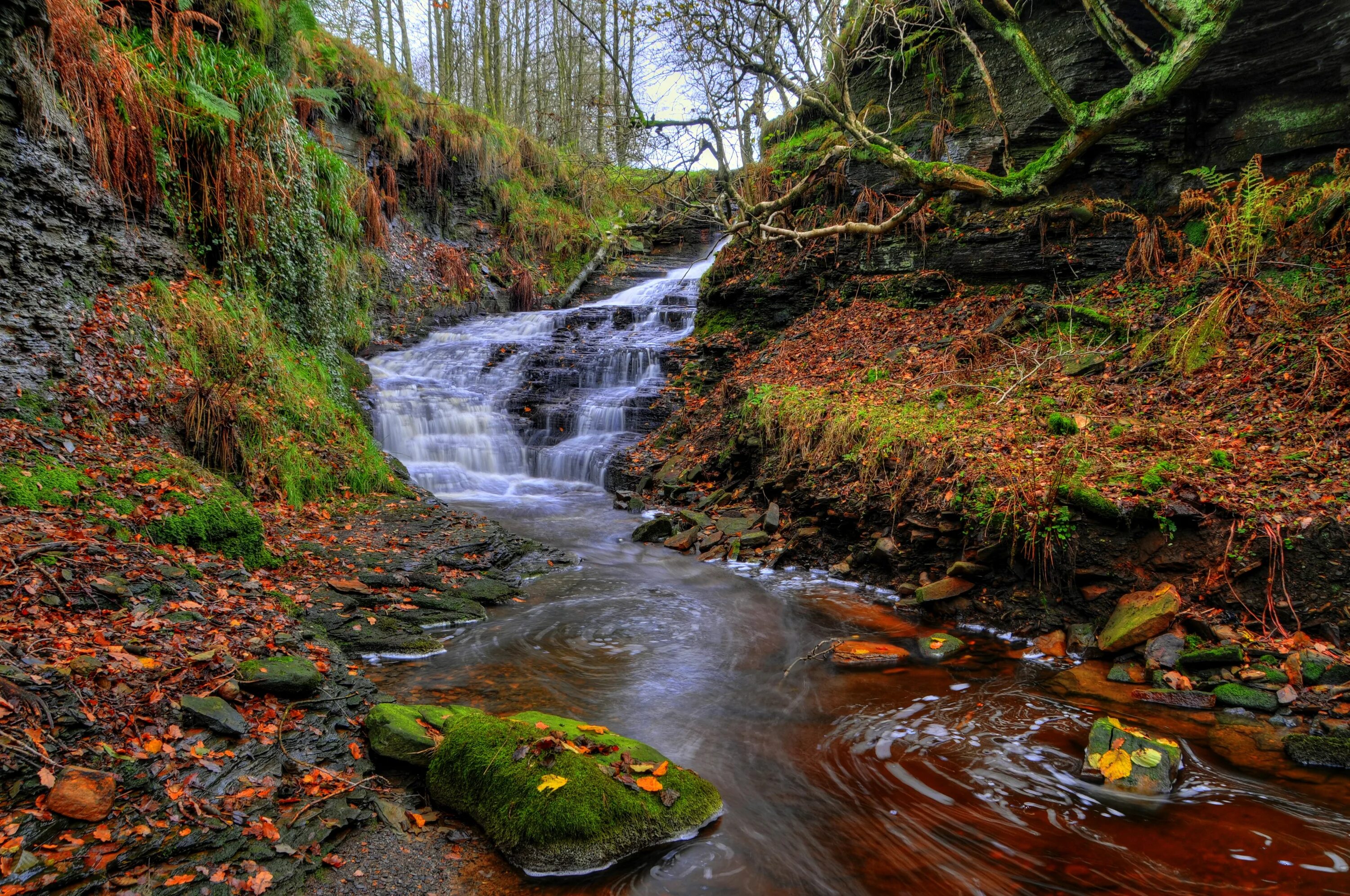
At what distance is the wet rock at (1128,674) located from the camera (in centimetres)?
449

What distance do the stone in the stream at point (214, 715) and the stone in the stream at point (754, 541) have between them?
18.4 feet

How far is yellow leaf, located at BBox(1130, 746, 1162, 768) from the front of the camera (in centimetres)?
342

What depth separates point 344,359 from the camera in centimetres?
1092

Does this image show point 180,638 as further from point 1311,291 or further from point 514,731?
point 1311,291

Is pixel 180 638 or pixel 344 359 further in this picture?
pixel 344 359

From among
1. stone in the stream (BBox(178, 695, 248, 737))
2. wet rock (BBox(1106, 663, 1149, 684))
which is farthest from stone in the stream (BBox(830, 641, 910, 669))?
stone in the stream (BBox(178, 695, 248, 737))

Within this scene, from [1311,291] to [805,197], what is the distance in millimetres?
7903

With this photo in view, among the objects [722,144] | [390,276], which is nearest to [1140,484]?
[722,144]

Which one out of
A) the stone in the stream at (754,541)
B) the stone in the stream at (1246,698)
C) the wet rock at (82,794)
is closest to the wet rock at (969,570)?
the stone in the stream at (1246,698)

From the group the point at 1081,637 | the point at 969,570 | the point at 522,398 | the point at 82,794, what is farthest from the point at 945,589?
the point at 522,398

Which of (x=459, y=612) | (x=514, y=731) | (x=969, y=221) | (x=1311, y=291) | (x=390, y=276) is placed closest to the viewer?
(x=514, y=731)

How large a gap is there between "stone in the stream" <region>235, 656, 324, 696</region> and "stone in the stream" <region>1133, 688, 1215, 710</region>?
16.5 feet

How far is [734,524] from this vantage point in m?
8.31

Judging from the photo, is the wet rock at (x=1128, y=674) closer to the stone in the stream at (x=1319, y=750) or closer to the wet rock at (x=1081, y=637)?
the wet rock at (x=1081, y=637)
